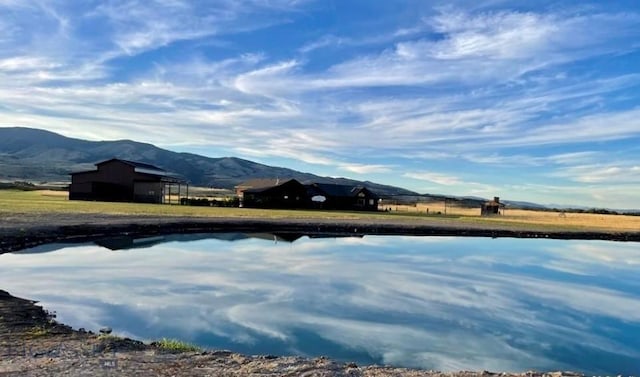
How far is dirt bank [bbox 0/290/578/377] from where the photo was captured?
20.6 feet

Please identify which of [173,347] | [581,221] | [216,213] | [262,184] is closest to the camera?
[173,347]

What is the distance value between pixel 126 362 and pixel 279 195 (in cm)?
6300

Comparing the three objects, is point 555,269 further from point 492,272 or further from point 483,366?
point 483,366

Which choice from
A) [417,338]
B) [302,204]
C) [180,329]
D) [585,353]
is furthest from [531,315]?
[302,204]

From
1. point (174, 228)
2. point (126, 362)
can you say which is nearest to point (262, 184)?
point (174, 228)

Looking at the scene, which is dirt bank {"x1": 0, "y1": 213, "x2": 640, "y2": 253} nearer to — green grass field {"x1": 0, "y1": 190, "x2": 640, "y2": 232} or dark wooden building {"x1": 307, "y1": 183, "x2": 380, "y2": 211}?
green grass field {"x1": 0, "y1": 190, "x2": 640, "y2": 232}

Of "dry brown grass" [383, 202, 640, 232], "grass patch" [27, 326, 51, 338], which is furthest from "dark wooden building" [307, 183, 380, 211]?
"grass patch" [27, 326, 51, 338]

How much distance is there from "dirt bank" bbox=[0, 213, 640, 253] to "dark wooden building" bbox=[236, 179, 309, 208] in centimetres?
2901

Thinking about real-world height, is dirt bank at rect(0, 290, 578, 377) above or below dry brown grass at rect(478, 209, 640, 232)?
below

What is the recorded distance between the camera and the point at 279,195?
69.6 metres

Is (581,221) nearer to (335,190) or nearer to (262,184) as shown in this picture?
(335,190)

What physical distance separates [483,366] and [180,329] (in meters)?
5.46

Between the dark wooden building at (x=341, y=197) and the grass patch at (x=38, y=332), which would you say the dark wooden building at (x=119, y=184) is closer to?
Result: the dark wooden building at (x=341, y=197)

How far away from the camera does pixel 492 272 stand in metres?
20.0
